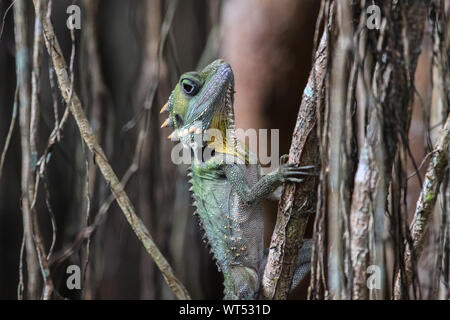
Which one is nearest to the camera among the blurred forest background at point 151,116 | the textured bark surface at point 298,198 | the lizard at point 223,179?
the textured bark surface at point 298,198

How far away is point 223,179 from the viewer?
5.61 ft

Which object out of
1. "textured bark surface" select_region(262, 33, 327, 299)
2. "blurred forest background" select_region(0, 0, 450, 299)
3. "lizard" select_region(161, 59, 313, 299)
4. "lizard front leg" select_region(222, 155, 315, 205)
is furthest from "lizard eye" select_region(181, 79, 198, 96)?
"textured bark surface" select_region(262, 33, 327, 299)

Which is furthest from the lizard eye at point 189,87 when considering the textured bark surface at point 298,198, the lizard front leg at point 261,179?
the textured bark surface at point 298,198

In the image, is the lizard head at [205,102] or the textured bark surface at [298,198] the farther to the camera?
the lizard head at [205,102]

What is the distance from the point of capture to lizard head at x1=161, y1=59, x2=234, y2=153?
1737mm

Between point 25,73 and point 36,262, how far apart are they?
59 centimetres

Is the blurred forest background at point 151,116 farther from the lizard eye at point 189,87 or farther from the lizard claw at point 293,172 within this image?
the lizard claw at point 293,172

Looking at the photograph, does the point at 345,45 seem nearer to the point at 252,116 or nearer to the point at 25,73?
the point at 25,73

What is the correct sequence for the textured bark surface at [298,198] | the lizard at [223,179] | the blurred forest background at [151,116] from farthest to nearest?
1. the blurred forest background at [151,116]
2. the lizard at [223,179]
3. the textured bark surface at [298,198]

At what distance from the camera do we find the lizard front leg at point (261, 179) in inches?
53.4

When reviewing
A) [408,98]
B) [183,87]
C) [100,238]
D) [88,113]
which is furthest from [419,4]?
[100,238]

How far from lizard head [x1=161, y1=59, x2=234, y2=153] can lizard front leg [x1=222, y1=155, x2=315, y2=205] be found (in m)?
0.13

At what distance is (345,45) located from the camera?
1.06 meters

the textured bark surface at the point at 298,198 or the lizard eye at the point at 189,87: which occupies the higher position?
the lizard eye at the point at 189,87
